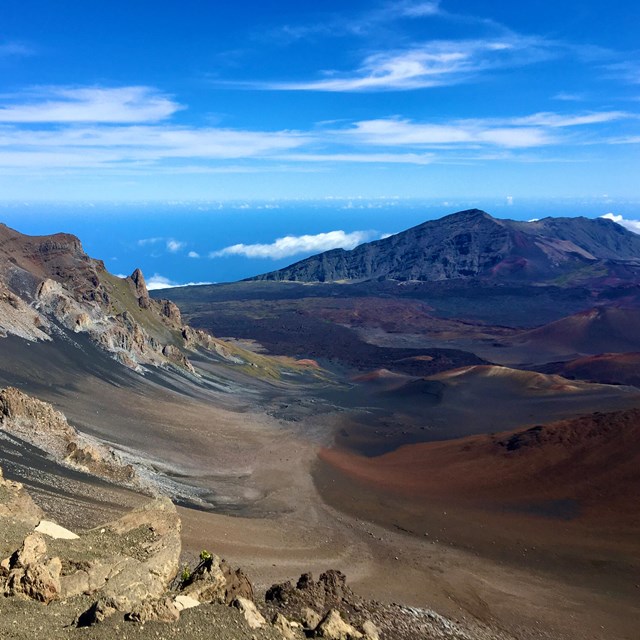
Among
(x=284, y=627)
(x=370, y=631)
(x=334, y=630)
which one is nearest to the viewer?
(x=284, y=627)

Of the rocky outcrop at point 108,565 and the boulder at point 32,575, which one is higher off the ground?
the boulder at point 32,575

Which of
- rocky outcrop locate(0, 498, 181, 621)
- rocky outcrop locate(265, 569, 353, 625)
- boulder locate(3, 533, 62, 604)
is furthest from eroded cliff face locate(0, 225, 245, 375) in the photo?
boulder locate(3, 533, 62, 604)

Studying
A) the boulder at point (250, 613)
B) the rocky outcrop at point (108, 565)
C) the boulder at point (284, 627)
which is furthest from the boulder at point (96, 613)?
the boulder at point (284, 627)

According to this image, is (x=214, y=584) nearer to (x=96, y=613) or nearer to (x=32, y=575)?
(x=96, y=613)

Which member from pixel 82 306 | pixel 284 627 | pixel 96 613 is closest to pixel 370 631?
pixel 284 627

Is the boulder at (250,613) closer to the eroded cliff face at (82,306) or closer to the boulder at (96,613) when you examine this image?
the boulder at (96,613)

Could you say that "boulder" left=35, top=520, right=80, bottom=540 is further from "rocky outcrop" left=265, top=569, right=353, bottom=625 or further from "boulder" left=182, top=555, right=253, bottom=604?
"rocky outcrop" left=265, top=569, right=353, bottom=625

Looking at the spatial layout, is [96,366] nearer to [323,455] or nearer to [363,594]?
[323,455]
